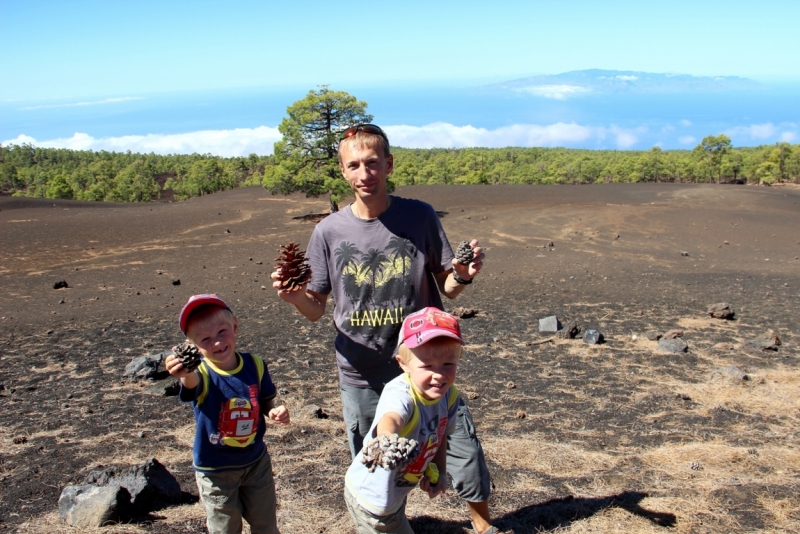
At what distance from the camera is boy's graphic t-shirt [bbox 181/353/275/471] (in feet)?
8.89

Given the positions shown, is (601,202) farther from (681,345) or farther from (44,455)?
(44,455)

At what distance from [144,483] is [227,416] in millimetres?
1324

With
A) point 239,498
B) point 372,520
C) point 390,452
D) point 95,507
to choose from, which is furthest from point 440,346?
point 95,507

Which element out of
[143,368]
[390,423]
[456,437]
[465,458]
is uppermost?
[390,423]

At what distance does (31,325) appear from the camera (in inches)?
355

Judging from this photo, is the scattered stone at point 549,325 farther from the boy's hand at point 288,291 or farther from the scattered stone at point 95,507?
the boy's hand at point 288,291

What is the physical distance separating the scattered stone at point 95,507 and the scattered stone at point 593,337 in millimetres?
5764

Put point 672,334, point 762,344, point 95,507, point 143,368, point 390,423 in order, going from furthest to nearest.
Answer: point 672,334 → point 762,344 → point 143,368 → point 95,507 → point 390,423

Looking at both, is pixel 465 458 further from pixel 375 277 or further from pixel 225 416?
pixel 225 416

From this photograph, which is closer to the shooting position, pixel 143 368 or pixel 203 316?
pixel 203 316

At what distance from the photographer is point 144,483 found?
366cm

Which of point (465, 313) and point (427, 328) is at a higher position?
point (427, 328)

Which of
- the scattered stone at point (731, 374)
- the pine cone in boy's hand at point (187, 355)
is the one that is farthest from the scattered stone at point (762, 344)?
the pine cone in boy's hand at point (187, 355)

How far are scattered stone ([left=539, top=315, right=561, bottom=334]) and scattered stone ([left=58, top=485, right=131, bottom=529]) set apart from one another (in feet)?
19.4
